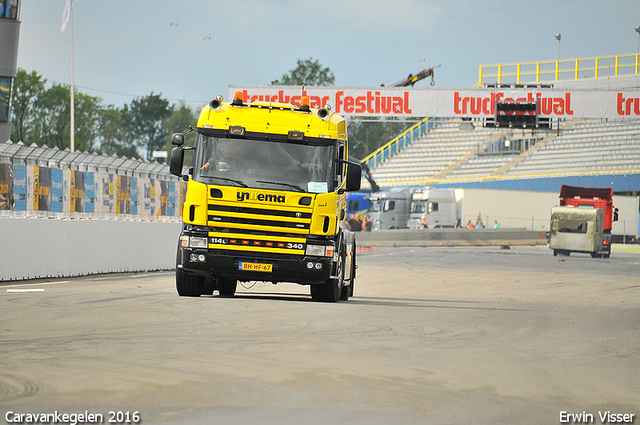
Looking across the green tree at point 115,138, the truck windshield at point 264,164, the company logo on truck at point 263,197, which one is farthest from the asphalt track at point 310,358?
the green tree at point 115,138

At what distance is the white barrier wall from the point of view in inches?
681

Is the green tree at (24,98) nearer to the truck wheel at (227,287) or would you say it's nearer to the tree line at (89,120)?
the tree line at (89,120)

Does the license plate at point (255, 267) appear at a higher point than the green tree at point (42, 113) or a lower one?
lower

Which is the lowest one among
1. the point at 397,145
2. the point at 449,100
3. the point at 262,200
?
the point at 262,200

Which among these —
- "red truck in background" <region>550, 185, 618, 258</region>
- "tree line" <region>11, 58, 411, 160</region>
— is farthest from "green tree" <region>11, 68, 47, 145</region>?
"red truck in background" <region>550, 185, 618, 258</region>

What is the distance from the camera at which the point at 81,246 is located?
1964 centimetres

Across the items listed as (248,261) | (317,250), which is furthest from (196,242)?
(317,250)

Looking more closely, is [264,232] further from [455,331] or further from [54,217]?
[54,217]

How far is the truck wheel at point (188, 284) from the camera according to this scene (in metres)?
14.1

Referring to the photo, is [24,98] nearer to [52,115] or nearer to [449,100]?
[52,115]

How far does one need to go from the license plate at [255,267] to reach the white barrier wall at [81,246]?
19.4 feet

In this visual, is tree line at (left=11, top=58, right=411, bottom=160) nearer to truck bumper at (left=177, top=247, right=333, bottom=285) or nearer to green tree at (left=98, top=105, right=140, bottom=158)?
green tree at (left=98, top=105, right=140, bottom=158)

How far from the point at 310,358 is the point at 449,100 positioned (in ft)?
115

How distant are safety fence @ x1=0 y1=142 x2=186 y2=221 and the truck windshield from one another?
5751mm
